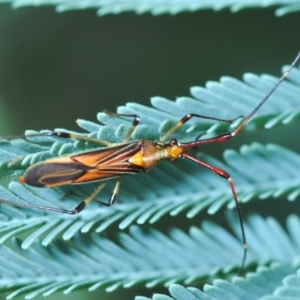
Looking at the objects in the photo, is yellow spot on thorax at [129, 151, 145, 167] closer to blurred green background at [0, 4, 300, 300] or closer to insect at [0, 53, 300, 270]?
insect at [0, 53, 300, 270]

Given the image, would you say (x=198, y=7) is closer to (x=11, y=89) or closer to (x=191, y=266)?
(x=191, y=266)

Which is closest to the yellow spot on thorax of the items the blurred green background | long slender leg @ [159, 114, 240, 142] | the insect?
the insect

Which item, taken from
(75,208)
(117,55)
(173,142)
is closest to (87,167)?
(75,208)

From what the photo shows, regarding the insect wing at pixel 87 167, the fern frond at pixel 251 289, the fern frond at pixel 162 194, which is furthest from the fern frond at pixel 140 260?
the insect wing at pixel 87 167

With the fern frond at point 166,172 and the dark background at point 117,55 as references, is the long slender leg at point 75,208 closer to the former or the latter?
the fern frond at point 166,172

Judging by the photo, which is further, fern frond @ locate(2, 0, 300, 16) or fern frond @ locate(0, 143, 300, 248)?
fern frond @ locate(2, 0, 300, 16)

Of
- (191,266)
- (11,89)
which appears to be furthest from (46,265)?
(11,89)

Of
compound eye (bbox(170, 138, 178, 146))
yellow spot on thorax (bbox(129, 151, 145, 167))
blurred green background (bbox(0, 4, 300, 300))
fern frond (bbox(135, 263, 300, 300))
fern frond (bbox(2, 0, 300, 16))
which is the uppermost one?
blurred green background (bbox(0, 4, 300, 300))
